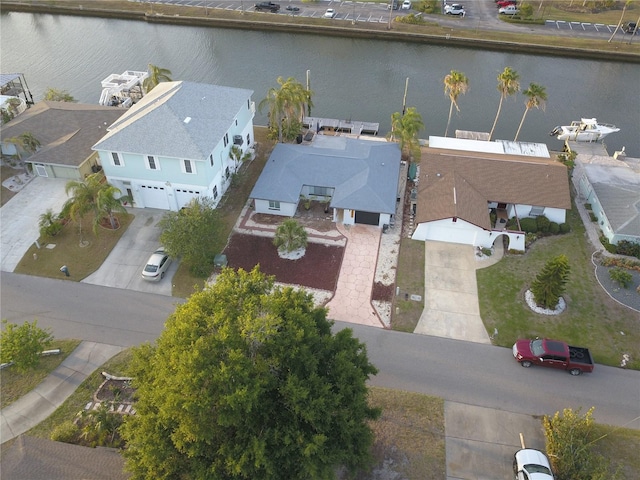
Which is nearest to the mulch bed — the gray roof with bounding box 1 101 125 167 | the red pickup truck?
the red pickup truck

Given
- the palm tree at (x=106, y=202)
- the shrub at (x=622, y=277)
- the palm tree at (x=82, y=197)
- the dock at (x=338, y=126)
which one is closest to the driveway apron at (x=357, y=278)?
the dock at (x=338, y=126)

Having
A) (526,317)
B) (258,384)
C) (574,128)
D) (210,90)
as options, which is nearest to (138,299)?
(258,384)

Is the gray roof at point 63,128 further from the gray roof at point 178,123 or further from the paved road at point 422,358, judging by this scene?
the paved road at point 422,358

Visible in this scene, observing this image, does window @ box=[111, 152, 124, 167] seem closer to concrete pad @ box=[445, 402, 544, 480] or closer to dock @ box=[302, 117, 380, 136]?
dock @ box=[302, 117, 380, 136]

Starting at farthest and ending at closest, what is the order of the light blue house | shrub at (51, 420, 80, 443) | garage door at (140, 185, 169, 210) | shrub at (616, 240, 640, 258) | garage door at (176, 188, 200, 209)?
garage door at (140, 185, 169, 210) < garage door at (176, 188, 200, 209) < the light blue house < shrub at (616, 240, 640, 258) < shrub at (51, 420, 80, 443)

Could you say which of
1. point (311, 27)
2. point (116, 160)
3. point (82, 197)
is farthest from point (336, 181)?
point (311, 27)

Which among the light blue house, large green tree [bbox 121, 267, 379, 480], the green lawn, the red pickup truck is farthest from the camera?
the light blue house

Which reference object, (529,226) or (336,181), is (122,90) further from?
(529,226)

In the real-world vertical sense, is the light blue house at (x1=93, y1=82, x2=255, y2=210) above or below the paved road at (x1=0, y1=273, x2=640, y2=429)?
above
